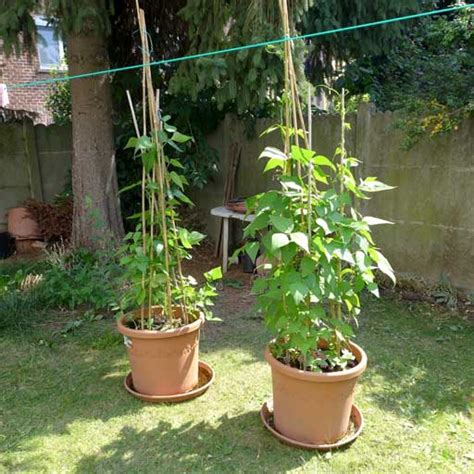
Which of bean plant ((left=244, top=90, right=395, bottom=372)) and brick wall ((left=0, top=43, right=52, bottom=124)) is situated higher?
brick wall ((left=0, top=43, right=52, bottom=124))

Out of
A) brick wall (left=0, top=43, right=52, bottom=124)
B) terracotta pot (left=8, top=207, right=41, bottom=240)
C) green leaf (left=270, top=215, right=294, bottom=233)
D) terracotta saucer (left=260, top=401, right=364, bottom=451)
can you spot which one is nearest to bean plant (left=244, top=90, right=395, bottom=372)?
green leaf (left=270, top=215, right=294, bottom=233)

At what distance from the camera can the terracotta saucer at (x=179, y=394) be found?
7.87 ft

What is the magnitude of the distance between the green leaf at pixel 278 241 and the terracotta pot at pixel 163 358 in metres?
0.83

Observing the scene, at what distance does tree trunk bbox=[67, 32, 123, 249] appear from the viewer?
4344mm

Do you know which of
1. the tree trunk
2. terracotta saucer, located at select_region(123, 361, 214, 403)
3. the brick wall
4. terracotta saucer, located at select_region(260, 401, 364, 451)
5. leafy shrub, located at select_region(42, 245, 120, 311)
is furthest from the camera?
the brick wall

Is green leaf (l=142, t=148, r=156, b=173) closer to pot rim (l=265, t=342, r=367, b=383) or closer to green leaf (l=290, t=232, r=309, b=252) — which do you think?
green leaf (l=290, t=232, r=309, b=252)

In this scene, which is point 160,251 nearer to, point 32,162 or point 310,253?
point 310,253

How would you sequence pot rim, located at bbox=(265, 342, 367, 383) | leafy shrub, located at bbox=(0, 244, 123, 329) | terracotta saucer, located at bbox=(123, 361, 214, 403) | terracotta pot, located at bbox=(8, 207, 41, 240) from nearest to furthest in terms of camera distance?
pot rim, located at bbox=(265, 342, 367, 383) < terracotta saucer, located at bbox=(123, 361, 214, 403) < leafy shrub, located at bbox=(0, 244, 123, 329) < terracotta pot, located at bbox=(8, 207, 41, 240)

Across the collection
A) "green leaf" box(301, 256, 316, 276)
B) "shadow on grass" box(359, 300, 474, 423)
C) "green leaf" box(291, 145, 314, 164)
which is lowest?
"shadow on grass" box(359, 300, 474, 423)

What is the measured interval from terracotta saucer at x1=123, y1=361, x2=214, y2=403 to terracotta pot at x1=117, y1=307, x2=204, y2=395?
0.03 meters

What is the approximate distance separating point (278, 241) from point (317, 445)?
91 centimetres

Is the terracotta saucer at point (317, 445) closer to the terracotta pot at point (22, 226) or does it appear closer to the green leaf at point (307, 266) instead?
the green leaf at point (307, 266)

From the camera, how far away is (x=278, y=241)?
178cm

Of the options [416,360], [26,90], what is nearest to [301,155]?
[416,360]
